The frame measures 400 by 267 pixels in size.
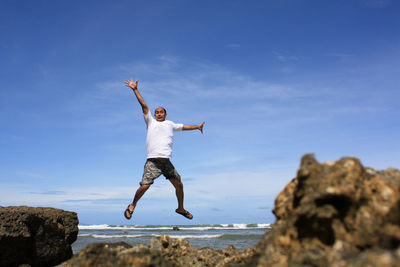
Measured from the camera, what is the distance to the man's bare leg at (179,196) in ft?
29.1

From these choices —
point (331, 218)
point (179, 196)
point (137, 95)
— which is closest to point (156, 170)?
point (179, 196)

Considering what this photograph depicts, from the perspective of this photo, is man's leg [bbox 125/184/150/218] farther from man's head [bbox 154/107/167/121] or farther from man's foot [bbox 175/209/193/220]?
man's head [bbox 154/107/167/121]

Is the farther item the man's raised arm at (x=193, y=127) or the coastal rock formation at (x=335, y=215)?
the man's raised arm at (x=193, y=127)

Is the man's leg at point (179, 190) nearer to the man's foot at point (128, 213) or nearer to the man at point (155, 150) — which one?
the man at point (155, 150)

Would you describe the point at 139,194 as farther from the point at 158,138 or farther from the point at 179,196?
the point at 158,138

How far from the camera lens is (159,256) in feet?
16.0

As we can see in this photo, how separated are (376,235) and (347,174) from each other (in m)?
0.68

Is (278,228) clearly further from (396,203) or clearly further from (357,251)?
(396,203)

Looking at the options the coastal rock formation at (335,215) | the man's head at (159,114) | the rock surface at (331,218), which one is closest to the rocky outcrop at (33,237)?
the man's head at (159,114)

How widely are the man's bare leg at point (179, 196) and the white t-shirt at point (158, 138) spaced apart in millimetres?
766

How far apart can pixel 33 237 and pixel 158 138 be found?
12.8 feet

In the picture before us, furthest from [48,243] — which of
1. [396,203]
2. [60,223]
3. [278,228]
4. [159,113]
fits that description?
[396,203]

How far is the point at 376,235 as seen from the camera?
3354 millimetres

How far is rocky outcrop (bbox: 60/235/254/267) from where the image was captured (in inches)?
174
